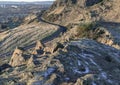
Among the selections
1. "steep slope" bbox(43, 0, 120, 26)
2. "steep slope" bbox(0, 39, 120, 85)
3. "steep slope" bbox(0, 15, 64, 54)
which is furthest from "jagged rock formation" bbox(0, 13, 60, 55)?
"steep slope" bbox(0, 39, 120, 85)

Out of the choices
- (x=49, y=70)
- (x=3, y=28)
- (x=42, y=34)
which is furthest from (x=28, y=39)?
(x=49, y=70)

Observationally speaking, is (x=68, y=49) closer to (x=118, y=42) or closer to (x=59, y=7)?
(x=118, y=42)

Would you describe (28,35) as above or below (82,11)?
below

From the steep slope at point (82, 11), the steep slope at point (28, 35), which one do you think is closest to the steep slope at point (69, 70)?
the steep slope at point (28, 35)

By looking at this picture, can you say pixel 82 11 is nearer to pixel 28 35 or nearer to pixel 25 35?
pixel 28 35

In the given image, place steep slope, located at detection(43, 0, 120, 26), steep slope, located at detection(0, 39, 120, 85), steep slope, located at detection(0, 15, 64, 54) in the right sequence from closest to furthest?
steep slope, located at detection(0, 39, 120, 85)
steep slope, located at detection(0, 15, 64, 54)
steep slope, located at detection(43, 0, 120, 26)

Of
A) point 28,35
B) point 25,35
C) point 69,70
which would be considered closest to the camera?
point 69,70

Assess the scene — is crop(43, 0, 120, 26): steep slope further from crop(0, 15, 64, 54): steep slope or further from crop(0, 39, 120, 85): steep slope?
crop(0, 39, 120, 85): steep slope

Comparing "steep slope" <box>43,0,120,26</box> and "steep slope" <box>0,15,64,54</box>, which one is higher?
"steep slope" <box>43,0,120,26</box>

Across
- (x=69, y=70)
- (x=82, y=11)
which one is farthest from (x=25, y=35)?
(x=69, y=70)

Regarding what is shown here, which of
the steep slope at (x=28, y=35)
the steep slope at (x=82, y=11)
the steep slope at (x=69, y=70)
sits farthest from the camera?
the steep slope at (x=82, y=11)

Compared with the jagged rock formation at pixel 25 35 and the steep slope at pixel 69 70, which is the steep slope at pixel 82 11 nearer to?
the jagged rock formation at pixel 25 35
